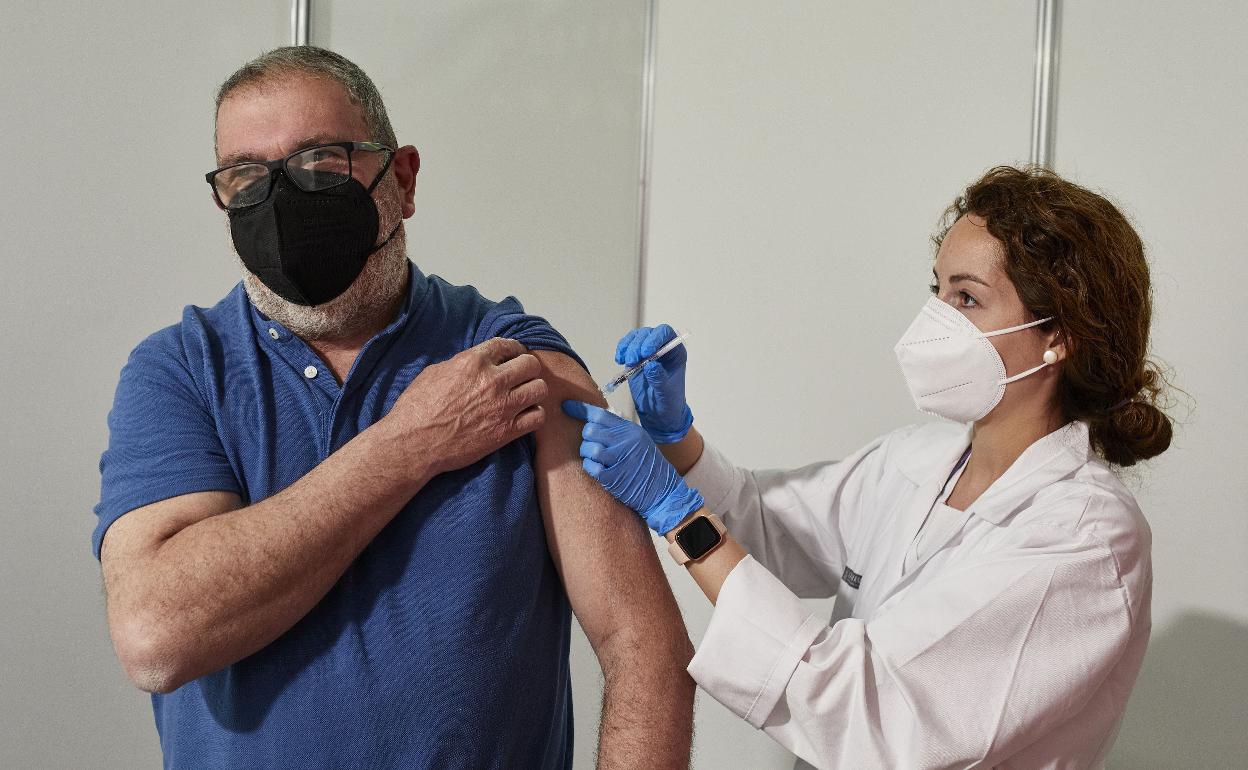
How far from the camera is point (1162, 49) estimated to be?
246 centimetres

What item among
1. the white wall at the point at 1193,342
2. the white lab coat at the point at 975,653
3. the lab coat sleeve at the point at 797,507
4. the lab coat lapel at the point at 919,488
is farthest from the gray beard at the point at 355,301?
the white wall at the point at 1193,342

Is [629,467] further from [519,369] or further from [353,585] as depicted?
[353,585]

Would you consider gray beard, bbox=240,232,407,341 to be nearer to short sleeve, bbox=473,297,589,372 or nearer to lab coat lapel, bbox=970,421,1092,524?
short sleeve, bbox=473,297,589,372

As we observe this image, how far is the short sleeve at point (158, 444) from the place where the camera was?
1.15 m

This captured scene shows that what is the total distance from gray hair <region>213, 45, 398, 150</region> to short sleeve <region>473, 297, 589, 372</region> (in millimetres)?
248

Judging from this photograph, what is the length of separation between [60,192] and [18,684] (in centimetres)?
89

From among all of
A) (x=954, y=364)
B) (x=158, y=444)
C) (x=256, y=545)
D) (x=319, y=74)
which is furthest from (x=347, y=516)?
(x=954, y=364)

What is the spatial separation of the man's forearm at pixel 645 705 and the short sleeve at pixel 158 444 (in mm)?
481

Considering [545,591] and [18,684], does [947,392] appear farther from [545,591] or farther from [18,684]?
[18,684]

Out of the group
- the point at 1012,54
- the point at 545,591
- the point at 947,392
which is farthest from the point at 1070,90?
the point at 545,591

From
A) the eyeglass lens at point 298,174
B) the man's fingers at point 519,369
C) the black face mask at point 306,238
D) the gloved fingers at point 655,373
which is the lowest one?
the gloved fingers at point 655,373

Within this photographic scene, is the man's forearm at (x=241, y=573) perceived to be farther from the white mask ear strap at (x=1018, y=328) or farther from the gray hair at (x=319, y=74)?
the white mask ear strap at (x=1018, y=328)

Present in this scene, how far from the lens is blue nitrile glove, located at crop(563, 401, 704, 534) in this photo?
4.53ft

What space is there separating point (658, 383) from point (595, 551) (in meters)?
0.58
